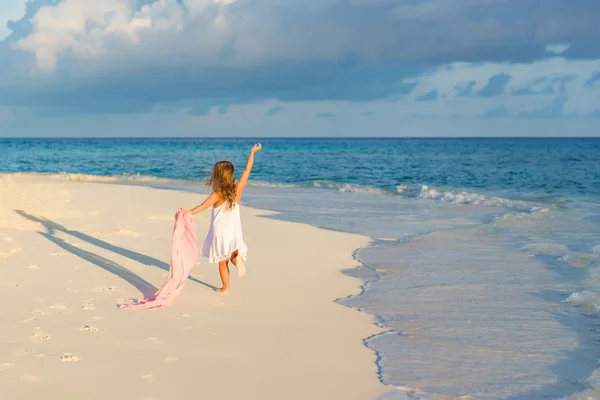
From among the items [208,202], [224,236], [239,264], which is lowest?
[239,264]

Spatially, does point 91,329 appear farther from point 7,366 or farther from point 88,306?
point 7,366

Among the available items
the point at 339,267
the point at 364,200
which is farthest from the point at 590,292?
the point at 364,200

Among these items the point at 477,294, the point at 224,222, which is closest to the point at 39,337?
the point at 224,222

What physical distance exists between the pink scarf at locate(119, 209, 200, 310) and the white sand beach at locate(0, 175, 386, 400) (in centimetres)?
22

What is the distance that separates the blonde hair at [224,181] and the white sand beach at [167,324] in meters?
1.32

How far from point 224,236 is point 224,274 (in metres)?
0.53

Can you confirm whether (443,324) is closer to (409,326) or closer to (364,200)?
(409,326)

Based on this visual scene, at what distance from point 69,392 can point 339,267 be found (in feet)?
20.3

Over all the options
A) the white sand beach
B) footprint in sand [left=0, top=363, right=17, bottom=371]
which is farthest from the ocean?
footprint in sand [left=0, top=363, right=17, bottom=371]

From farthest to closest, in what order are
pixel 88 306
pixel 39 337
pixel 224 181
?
1. pixel 224 181
2. pixel 88 306
3. pixel 39 337

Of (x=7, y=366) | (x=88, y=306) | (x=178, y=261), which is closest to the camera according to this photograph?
(x=7, y=366)

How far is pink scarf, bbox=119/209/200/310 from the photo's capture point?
25.5 feet

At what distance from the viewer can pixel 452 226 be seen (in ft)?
53.1

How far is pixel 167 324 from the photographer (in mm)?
7047
